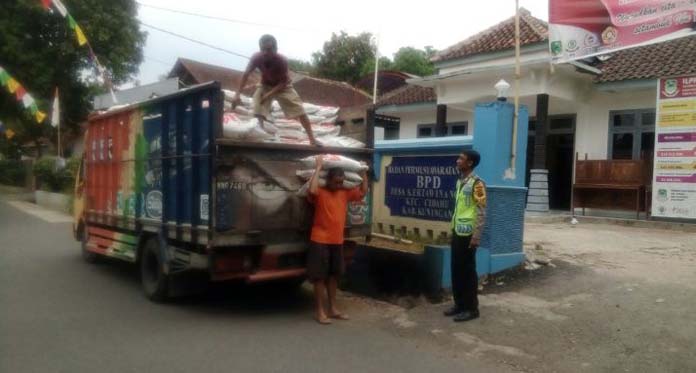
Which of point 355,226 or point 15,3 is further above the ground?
point 15,3

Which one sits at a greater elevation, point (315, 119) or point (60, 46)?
point (60, 46)

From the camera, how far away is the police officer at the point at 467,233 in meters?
5.45

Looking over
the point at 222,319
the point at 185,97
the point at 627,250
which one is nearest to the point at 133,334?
the point at 222,319

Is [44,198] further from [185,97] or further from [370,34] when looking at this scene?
[370,34]

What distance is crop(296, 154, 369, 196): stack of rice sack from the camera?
18.8 feet

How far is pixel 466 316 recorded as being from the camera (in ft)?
18.3

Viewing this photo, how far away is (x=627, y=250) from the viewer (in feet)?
27.0

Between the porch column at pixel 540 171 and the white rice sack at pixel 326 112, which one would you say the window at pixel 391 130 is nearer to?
the porch column at pixel 540 171

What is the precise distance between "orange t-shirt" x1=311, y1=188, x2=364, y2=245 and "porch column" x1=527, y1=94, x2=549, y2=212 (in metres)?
8.39

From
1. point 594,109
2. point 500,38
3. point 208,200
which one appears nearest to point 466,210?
point 208,200

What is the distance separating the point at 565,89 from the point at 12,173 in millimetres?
30965

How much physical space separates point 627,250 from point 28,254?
32.7ft

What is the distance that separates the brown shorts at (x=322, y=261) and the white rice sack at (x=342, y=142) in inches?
49.3

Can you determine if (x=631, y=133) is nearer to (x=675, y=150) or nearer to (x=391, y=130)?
(x=675, y=150)
